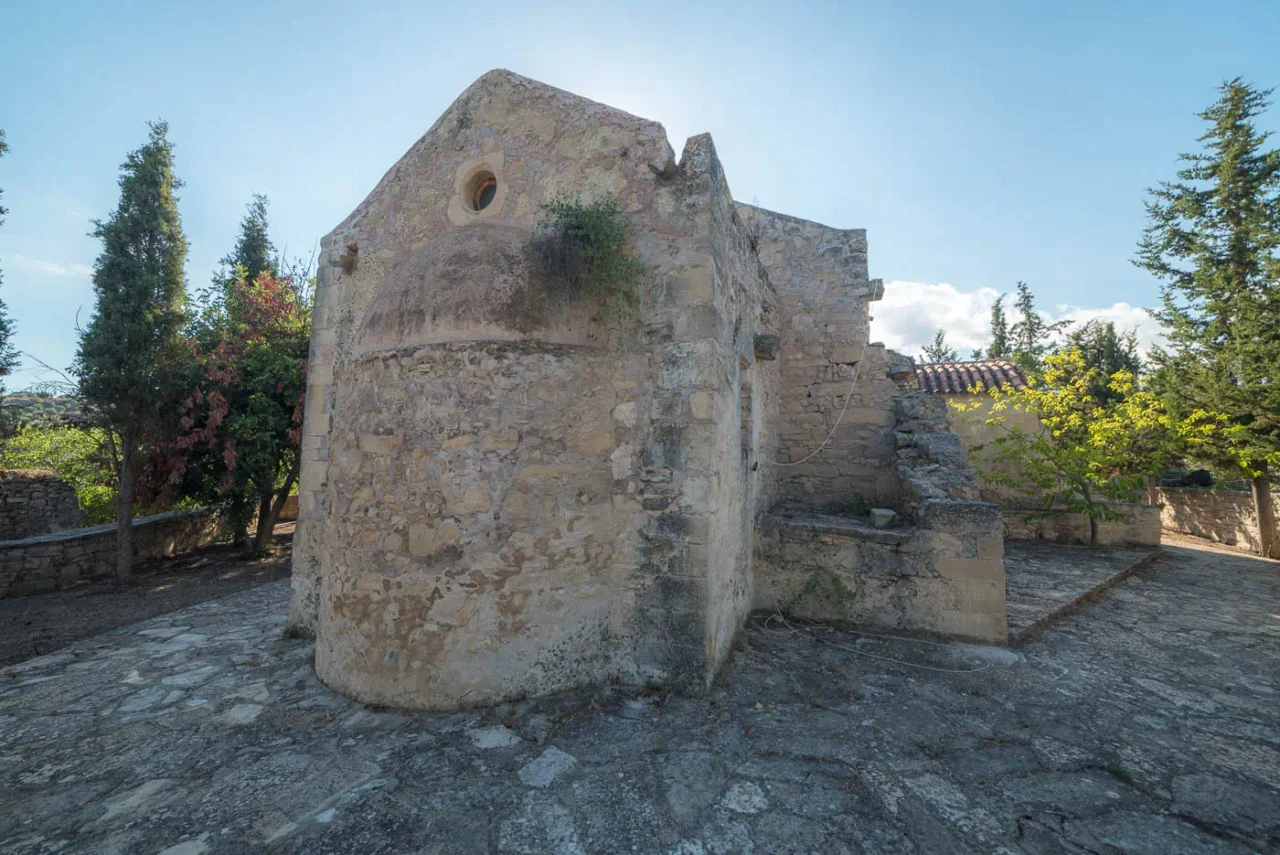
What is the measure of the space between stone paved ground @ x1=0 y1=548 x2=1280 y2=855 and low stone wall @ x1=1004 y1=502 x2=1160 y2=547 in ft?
20.7

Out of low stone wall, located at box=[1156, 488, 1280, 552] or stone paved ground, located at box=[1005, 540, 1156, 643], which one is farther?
low stone wall, located at box=[1156, 488, 1280, 552]

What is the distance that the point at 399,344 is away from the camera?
3.67 metres

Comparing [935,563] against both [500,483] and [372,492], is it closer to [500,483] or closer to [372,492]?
[500,483]

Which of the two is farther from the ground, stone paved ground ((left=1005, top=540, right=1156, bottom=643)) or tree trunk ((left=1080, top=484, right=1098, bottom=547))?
tree trunk ((left=1080, top=484, right=1098, bottom=547))

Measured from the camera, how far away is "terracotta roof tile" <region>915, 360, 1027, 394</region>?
11578mm

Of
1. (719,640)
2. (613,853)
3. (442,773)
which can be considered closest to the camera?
(613,853)

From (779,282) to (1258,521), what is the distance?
11.6 metres

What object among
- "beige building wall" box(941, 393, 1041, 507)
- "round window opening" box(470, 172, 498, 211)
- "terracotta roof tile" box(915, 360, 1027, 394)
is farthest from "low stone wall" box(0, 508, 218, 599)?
"beige building wall" box(941, 393, 1041, 507)

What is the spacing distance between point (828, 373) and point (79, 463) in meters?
14.1

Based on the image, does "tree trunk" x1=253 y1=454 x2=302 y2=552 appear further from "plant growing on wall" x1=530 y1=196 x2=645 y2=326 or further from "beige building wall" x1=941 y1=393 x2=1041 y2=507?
"beige building wall" x1=941 y1=393 x2=1041 y2=507

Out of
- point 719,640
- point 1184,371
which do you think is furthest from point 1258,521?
point 719,640

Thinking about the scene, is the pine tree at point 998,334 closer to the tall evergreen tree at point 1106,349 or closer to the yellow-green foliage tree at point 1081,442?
the tall evergreen tree at point 1106,349

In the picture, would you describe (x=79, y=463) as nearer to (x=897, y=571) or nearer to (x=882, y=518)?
(x=882, y=518)

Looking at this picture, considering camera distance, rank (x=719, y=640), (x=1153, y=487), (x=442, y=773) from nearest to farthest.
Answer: (x=442, y=773) → (x=719, y=640) → (x=1153, y=487)
